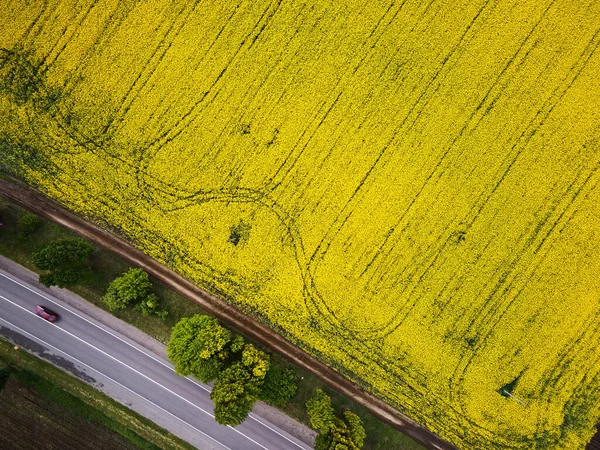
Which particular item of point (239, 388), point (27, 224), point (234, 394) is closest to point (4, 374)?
point (27, 224)

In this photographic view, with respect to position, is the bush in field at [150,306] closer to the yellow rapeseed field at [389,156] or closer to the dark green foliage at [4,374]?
the yellow rapeseed field at [389,156]

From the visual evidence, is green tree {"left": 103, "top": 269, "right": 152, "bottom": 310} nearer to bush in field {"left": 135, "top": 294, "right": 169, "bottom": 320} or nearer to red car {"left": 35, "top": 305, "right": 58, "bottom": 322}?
bush in field {"left": 135, "top": 294, "right": 169, "bottom": 320}

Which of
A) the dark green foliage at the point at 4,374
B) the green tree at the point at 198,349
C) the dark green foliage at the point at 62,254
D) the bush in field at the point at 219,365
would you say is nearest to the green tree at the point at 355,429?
the bush in field at the point at 219,365

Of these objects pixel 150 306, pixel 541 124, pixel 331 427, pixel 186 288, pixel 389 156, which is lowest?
pixel 150 306

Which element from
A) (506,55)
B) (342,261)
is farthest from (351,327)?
(506,55)

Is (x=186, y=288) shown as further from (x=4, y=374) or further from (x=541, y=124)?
(x=541, y=124)

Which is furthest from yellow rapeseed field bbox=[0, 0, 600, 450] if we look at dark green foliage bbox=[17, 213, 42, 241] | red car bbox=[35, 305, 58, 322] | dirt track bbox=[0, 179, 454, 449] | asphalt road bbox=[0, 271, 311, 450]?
red car bbox=[35, 305, 58, 322]

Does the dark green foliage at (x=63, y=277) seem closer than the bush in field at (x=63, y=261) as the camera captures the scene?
No
